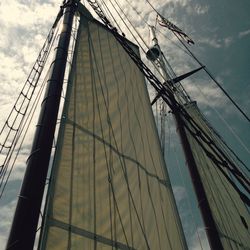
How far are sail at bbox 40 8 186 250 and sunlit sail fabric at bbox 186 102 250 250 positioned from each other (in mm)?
5459

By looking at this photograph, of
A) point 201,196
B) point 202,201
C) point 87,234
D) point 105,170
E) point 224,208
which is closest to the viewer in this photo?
point 87,234

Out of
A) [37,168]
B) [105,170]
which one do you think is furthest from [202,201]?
[37,168]

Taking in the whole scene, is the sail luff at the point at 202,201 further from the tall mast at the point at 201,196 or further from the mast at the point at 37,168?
the mast at the point at 37,168

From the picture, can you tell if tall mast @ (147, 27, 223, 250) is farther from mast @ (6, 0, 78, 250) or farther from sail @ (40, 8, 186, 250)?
mast @ (6, 0, 78, 250)

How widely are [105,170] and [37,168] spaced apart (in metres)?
1.86

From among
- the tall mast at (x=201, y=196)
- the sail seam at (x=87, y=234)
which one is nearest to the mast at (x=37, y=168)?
the sail seam at (x=87, y=234)

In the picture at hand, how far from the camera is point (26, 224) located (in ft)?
9.87

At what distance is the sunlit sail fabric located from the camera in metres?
11.2

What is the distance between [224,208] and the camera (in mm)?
12188

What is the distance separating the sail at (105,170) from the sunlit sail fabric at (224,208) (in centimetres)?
546

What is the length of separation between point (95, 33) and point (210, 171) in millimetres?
9092

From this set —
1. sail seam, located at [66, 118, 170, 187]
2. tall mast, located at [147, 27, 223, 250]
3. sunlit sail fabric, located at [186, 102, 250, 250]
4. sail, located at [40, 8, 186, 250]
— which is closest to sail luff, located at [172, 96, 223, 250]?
tall mast, located at [147, 27, 223, 250]

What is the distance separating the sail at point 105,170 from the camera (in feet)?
13.2

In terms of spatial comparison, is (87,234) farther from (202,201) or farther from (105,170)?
(202,201)
